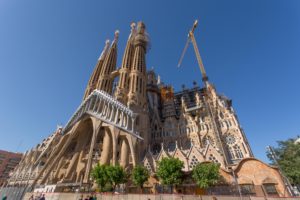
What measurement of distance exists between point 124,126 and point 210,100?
27704mm

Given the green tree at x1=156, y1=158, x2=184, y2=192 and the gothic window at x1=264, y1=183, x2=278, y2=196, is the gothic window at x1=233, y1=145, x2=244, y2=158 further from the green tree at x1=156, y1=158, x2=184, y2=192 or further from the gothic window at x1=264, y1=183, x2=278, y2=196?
the green tree at x1=156, y1=158, x2=184, y2=192

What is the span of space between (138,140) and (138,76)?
23.2 metres

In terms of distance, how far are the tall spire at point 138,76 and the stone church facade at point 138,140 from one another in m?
0.29

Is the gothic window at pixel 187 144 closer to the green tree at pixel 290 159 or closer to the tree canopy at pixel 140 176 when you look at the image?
the green tree at pixel 290 159

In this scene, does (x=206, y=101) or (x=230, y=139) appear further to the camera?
(x=206, y=101)

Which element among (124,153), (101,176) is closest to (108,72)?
(124,153)

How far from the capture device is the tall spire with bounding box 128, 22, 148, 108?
43625 millimetres

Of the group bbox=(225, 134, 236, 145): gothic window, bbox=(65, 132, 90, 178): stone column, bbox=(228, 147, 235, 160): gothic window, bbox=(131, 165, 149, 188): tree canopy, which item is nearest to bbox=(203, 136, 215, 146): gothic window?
bbox=(225, 134, 236, 145): gothic window

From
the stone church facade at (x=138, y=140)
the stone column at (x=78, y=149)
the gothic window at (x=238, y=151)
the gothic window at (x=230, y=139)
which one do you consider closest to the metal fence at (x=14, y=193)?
the stone church facade at (x=138, y=140)

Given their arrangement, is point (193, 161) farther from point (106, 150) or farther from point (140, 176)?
point (106, 150)

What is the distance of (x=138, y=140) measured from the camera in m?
34.0

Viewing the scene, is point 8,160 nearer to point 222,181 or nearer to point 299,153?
point 222,181

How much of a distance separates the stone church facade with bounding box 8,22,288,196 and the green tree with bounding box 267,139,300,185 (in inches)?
212

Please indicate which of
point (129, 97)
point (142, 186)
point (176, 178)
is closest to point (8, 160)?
point (129, 97)
